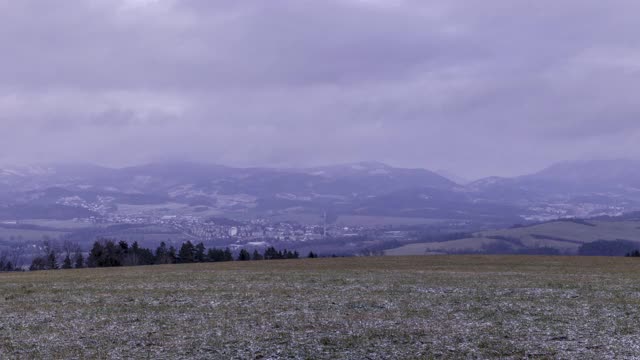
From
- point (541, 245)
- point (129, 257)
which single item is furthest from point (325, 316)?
point (541, 245)

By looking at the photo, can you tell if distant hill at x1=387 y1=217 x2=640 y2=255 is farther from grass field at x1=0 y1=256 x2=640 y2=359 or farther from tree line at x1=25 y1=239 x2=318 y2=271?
grass field at x1=0 y1=256 x2=640 y2=359

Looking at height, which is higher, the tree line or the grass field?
the tree line

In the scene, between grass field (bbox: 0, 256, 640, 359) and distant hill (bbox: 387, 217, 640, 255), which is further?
distant hill (bbox: 387, 217, 640, 255)

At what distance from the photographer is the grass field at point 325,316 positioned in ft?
86.1

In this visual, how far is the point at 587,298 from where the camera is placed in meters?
37.0

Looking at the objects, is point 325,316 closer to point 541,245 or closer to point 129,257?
point 129,257

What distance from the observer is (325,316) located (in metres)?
32.6

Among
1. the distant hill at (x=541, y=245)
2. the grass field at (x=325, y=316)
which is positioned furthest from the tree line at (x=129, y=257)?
the distant hill at (x=541, y=245)

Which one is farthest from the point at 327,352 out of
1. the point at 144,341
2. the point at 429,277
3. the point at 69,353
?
the point at 429,277

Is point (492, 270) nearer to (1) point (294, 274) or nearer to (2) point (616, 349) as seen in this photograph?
(1) point (294, 274)

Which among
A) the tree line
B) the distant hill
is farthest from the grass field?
the distant hill

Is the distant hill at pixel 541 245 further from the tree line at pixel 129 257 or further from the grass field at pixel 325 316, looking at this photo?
the grass field at pixel 325 316

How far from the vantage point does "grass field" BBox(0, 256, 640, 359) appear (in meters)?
26.2

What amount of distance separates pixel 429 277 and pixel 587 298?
12920mm
